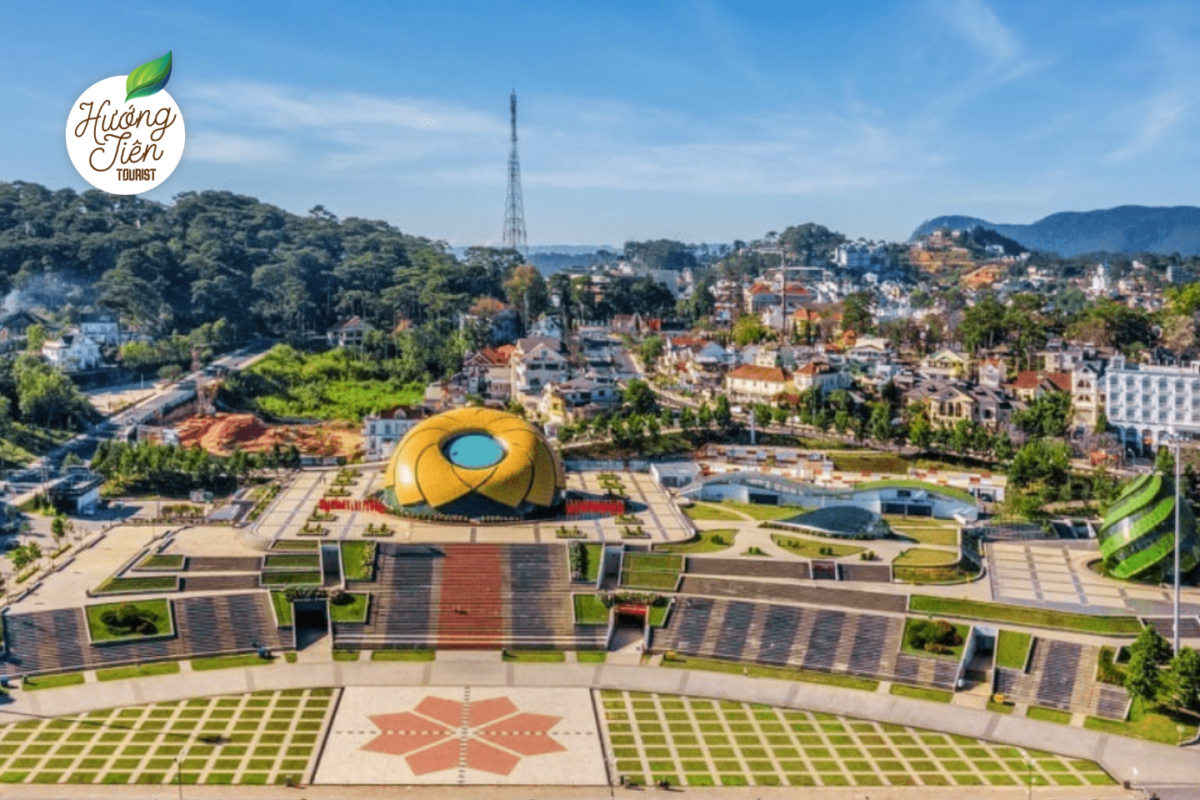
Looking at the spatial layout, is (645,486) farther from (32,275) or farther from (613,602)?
(32,275)

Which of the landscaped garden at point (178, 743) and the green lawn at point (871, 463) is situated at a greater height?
the green lawn at point (871, 463)

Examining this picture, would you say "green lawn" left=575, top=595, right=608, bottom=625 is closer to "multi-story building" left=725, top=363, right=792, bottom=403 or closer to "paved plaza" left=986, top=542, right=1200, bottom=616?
"paved plaza" left=986, top=542, right=1200, bottom=616

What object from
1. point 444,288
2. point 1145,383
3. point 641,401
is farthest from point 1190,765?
point 444,288

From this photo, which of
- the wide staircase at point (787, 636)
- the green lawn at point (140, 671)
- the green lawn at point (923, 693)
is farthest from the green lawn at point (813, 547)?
the green lawn at point (140, 671)

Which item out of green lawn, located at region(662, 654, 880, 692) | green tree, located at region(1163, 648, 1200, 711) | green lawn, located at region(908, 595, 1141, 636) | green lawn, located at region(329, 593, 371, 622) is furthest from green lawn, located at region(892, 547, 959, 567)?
green lawn, located at region(329, 593, 371, 622)

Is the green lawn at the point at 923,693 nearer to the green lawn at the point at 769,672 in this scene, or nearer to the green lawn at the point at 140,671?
the green lawn at the point at 769,672

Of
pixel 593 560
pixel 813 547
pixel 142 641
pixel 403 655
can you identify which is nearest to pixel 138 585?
pixel 142 641
